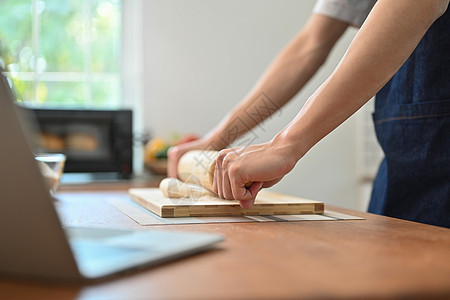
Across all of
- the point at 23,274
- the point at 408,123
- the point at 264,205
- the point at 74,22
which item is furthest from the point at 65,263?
the point at 74,22

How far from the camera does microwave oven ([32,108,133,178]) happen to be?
97.4 inches

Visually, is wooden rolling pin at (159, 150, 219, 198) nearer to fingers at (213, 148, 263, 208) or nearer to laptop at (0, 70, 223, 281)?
fingers at (213, 148, 263, 208)

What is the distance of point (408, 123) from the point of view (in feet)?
3.70

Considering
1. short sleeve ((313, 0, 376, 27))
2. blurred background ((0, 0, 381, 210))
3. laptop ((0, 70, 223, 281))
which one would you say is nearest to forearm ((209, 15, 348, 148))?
short sleeve ((313, 0, 376, 27))

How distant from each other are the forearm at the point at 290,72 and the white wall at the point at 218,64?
170 cm

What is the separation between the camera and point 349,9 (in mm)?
1325

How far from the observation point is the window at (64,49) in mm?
3029

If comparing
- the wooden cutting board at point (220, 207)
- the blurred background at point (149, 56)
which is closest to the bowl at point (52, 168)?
the wooden cutting board at point (220, 207)

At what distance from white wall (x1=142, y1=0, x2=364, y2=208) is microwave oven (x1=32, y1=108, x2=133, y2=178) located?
521 mm

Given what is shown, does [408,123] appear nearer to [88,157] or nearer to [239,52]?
[88,157]

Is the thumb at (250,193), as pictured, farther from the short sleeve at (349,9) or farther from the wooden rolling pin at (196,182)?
the short sleeve at (349,9)

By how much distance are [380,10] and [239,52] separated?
8.21 ft

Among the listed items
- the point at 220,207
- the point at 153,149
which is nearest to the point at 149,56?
the point at 153,149

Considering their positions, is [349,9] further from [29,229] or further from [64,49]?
[64,49]
